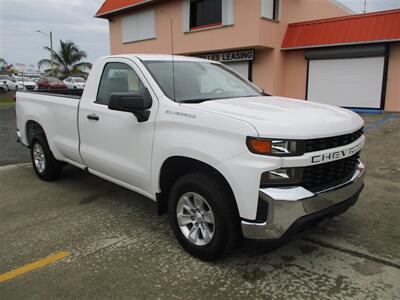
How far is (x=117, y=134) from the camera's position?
4234mm

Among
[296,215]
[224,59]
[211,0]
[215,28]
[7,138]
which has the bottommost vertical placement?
[7,138]

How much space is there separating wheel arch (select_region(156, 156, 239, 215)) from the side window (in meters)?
0.88

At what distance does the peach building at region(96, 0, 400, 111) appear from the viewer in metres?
14.8

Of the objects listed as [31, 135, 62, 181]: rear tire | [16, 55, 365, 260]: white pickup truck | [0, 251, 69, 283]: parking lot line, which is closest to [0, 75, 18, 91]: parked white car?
[31, 135, 62, 181]: rear tire

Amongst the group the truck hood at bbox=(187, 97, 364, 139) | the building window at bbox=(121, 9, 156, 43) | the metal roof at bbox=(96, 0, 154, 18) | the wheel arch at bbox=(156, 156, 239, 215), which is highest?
the metal roof at bbox=(96, 0, 154, 18)

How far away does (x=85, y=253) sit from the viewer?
3717mm

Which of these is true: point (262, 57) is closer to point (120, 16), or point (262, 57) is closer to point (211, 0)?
point (211, 0)

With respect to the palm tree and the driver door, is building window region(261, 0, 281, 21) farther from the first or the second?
the palm tree

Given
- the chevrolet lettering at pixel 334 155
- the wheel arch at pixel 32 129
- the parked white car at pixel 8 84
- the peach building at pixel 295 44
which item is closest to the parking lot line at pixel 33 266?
the chevrolet lettering at pixel 334 155

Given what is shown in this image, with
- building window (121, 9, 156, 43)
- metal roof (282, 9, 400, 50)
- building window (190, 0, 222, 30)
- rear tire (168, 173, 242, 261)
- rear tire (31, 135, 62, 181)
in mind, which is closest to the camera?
rear tire (168, 173, 242, 261)

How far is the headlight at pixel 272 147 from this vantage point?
292 cm

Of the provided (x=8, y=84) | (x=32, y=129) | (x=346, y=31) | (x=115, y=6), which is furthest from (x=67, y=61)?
(x=32, y=129)

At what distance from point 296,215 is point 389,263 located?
1.22m

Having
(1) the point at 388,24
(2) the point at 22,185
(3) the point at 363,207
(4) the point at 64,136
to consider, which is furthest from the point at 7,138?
(1) the point at 388,24
